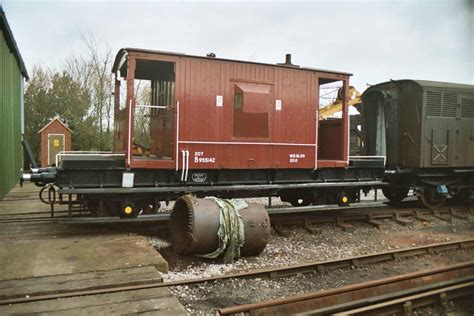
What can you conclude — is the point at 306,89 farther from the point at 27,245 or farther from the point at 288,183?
the point at 27,245

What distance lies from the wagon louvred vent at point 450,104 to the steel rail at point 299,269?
4.35m

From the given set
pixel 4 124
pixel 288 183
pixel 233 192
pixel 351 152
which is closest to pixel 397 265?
pixel 288 183

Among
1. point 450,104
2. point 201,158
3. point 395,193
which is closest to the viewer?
point 201,158

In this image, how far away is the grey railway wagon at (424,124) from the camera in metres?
10.6

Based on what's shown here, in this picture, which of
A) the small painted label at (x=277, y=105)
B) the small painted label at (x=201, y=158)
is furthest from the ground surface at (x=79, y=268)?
the small painted label at (x=277, y=105)

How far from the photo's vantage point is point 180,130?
763 cm

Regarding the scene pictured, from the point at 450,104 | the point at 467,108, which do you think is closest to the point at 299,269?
the point at 450,104

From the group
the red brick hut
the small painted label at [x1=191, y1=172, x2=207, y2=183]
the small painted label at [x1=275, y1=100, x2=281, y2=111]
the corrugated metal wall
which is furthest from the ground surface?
the red brick hut

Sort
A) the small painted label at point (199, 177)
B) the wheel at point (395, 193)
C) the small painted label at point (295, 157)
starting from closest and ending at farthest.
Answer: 1. the small painted label at point (199, 177)
2. the small painted label at point (295, 157)
3. the wheel at point (395, 193)

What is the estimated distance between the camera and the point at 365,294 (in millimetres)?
4770

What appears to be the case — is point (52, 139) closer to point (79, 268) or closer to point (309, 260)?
point (79, 268)

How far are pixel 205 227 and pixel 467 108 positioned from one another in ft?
28.8

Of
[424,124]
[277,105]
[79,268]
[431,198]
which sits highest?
[277,105]

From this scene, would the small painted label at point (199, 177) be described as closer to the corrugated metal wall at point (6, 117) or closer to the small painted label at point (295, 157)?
the small painted label at point (295, 157)
